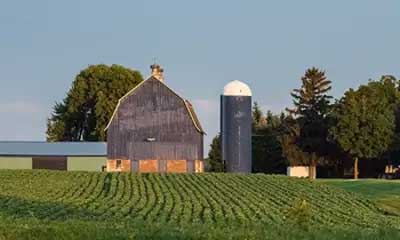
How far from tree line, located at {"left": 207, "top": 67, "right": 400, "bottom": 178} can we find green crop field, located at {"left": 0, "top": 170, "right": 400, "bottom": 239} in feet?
64.1

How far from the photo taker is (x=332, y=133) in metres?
72.2

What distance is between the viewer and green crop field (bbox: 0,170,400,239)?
1468 cm

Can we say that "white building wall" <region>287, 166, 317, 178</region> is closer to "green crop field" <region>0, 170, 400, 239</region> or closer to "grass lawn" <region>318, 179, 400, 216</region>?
"grass lawn" <region>318, 179, 400, 216</region>

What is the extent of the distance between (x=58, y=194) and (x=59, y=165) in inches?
1277

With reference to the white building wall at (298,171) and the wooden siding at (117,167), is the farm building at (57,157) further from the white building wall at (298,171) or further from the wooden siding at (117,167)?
the white building wall at (298,171)

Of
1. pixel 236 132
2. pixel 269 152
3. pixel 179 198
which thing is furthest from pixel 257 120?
pixel 179 198

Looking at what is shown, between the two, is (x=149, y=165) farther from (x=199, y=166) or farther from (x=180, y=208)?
(x=180, y=208)

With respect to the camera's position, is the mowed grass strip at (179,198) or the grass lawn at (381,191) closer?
the mowed grass strip at (179,198)

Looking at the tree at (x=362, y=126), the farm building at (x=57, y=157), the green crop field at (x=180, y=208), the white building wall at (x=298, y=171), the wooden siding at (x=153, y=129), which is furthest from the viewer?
the white building wall at (x=298, y=171)

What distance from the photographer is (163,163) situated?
68.4 meters

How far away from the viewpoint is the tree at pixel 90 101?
85812 mm

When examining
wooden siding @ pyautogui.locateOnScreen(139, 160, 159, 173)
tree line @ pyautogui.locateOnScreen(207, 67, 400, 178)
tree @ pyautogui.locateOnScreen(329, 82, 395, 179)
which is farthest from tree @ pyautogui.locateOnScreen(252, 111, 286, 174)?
wooden siding @ pyautogui.locateOnScreen(139, 160, 159, 173)

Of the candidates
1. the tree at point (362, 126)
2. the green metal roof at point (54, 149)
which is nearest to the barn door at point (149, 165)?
the green metal roof at point (54, 149)

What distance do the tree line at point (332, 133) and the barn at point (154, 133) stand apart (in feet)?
9.22
